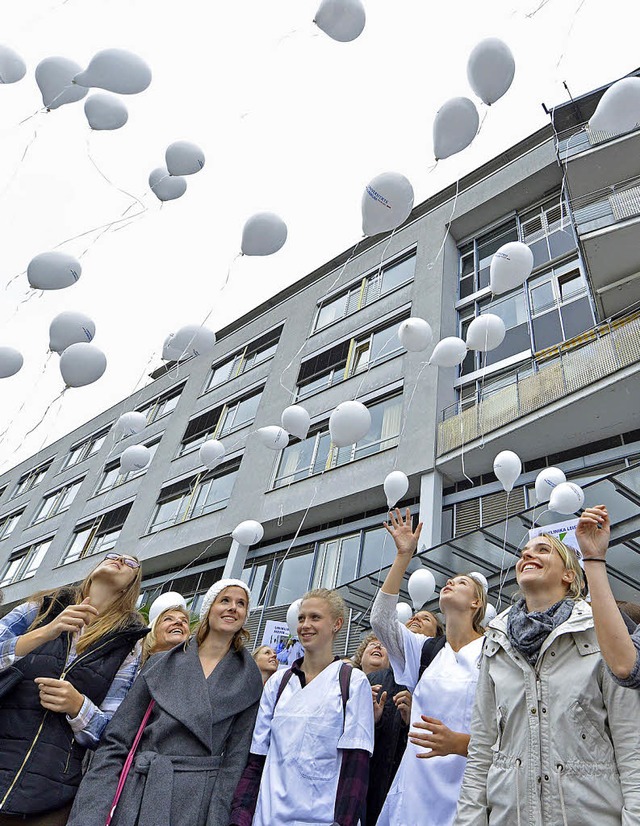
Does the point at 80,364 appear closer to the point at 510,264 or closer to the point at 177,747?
the point at 177,747

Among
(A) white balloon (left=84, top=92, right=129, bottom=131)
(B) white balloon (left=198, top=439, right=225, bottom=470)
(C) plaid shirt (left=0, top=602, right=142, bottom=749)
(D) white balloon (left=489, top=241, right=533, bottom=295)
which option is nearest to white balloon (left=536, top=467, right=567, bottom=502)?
(D) white balloon (left=489, top=241, right=533, bottom=295)

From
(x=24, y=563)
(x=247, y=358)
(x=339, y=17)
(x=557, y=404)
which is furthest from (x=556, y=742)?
(x=24, y=563)

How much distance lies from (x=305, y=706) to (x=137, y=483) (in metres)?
23.7

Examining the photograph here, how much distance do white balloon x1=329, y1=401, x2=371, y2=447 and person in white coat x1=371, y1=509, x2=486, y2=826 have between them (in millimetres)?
4397

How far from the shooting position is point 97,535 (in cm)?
2559

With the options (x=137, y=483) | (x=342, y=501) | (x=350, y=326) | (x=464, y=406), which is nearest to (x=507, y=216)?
(x=350, y=326)

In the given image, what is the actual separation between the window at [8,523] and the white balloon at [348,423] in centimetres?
3248

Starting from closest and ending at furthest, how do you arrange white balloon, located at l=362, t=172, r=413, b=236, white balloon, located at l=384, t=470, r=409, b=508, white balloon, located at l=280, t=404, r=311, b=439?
white balloon, located at l=362, t=172, r=413, b=236, white balloon, located at l=384, t=470, r=409, b=508, white balloon, located at l=280, t=404, r=311, b=439

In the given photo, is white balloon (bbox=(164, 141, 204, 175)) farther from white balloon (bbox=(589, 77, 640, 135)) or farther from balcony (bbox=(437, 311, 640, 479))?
balcony (bbox=(437, 311, 640, 479))

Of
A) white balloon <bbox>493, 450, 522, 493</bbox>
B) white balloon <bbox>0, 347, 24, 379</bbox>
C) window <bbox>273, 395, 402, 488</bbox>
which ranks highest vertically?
window <bbox>273, 395, 402, 488</bbox>

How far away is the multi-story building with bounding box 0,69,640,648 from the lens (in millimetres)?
11875

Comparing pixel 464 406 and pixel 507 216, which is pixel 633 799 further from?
pixel 507 216

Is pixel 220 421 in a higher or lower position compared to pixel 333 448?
higher

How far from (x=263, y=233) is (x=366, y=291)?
14.8 m
